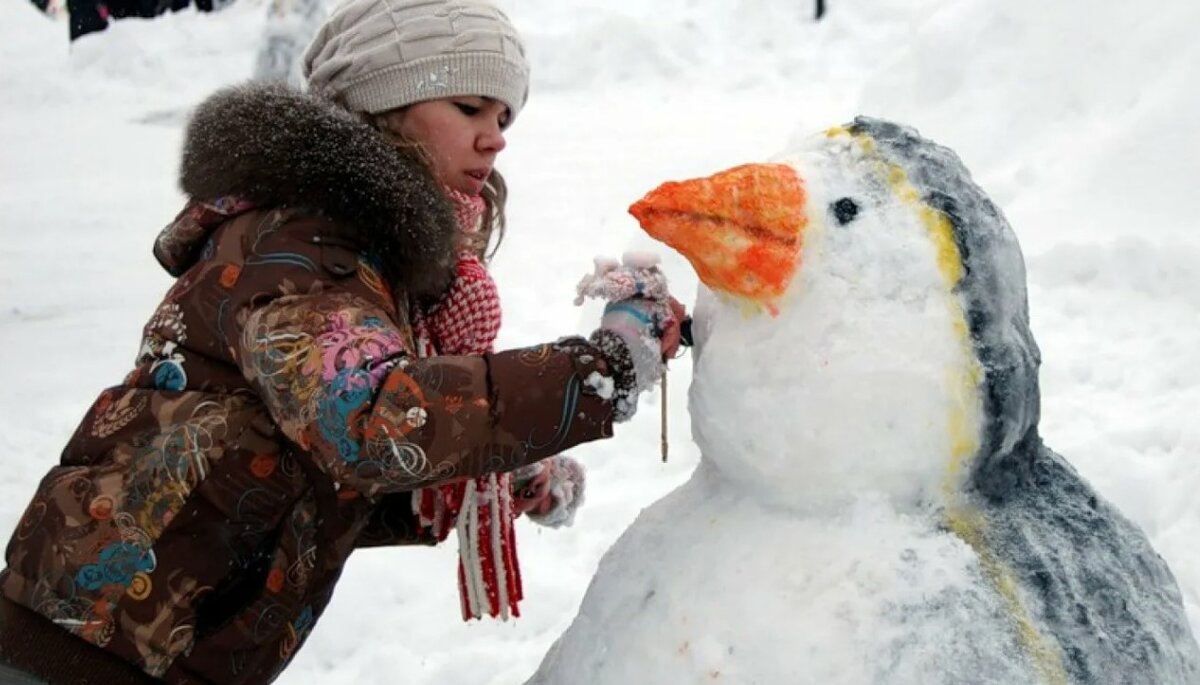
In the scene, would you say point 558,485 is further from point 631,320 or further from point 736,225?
point 736,225

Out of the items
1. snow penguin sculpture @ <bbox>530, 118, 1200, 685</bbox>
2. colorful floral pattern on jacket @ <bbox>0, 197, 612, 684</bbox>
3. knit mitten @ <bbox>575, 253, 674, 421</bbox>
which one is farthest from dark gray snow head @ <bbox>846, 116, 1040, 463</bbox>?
colorful floral pattern on jacket @ <bbox>0, 197, 612, 684</bbox>

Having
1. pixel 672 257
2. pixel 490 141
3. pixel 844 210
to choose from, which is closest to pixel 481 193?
pixel 490 141

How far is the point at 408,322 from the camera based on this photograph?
1.64 meters

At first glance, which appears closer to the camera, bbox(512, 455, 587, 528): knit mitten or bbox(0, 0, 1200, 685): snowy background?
bbox(512, 455, 587, 528): knit mitten

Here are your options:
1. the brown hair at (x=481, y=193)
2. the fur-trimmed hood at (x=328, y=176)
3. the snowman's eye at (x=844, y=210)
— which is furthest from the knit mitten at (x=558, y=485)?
the snowman's eye at (x=844, y=210)

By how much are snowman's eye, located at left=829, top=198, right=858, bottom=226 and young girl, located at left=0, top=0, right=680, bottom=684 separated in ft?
0.71

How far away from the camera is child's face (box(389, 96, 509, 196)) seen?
1723 millimetres

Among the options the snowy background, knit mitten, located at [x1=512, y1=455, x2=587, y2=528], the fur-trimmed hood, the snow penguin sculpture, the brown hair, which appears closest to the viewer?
the snow penguin sculpture

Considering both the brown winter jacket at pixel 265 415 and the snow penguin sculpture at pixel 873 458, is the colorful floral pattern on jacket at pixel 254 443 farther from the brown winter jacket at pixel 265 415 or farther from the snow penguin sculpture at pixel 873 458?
the snow penguin sculpture at pixel 873 458

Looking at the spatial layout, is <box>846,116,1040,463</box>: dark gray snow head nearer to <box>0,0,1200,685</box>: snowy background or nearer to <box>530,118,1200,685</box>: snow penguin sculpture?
<box>530,118,1200,685</box>: snow penguin sculpture

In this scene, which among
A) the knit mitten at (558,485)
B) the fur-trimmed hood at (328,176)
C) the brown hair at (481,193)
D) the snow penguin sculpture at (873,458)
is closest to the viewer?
the snow penguin sculpture at (873,458)

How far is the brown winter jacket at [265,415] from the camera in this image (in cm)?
142

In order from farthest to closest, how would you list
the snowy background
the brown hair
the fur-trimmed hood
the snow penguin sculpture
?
1. the snowy background
2. the brown hair
3. the fur-trimmed hood
4. the snow penguin sculpture

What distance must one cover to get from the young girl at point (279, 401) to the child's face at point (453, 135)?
0.07 ft
